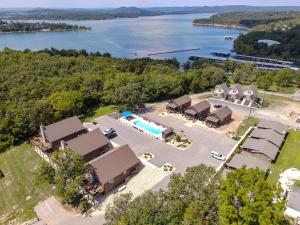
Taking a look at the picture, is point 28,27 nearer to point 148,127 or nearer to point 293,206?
point 148,127

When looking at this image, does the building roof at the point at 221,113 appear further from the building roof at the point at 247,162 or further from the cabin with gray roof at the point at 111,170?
the cabin with gray roof at the point at 111,170

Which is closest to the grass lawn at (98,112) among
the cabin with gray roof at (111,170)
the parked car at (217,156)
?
the cabin with gray roof at (111,170)

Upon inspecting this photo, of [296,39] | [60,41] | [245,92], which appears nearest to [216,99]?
[245,92]

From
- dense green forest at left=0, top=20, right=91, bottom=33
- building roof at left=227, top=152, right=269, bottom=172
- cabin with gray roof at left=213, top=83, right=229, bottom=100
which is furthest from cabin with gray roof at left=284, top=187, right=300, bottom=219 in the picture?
dense green forest at left=0, top=20, right=91, bottom=33

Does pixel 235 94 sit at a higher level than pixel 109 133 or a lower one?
higher

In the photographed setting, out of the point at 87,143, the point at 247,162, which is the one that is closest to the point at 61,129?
the point at 87,143

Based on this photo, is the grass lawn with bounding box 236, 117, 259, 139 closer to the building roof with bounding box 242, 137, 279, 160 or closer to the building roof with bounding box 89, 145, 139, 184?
the building roof with bounding box 242, 137, 279, 160
